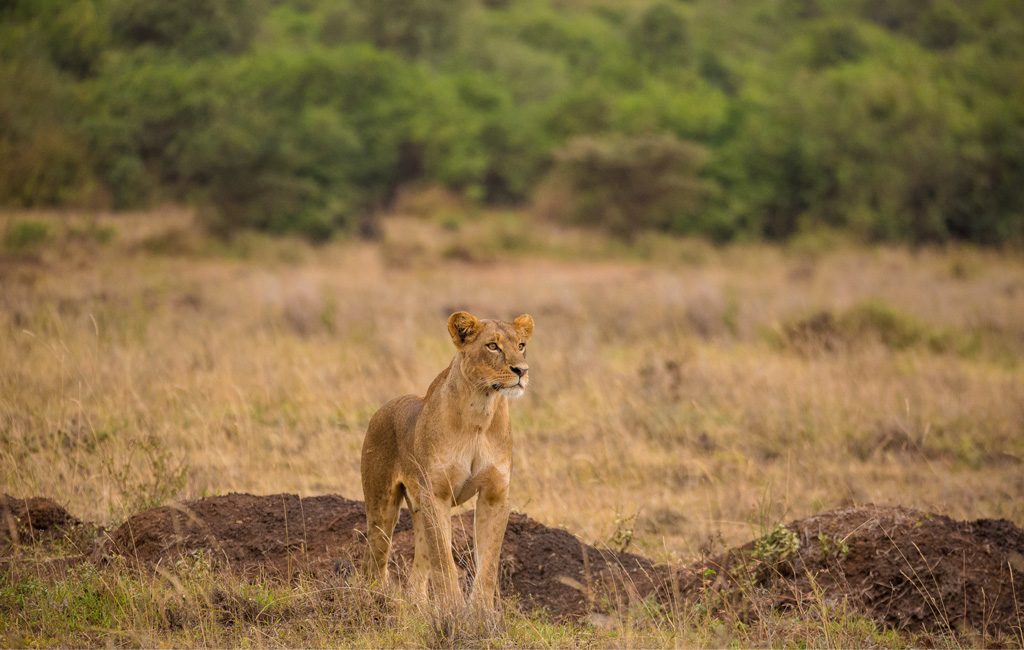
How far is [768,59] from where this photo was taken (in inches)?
2266

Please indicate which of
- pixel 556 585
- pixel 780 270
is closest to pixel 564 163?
pixel 780 270

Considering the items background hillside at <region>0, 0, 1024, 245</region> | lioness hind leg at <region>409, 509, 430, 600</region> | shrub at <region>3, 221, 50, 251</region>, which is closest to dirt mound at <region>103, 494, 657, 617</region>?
lioness hind leg at <region>409, 509, 430, 600</region>

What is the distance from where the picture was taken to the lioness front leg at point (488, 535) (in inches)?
165

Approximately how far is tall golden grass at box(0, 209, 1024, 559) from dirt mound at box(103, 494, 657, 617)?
22.1 inches

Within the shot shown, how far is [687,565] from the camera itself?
18.5ft

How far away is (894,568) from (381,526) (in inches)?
121

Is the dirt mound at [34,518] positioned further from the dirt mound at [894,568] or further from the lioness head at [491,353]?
the dirt mound at [894,568]

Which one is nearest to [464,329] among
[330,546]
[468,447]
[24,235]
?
[468,447]

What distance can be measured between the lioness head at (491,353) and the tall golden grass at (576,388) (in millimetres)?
2198

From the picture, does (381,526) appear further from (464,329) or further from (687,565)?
(687,565)

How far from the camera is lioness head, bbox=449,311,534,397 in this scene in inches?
159

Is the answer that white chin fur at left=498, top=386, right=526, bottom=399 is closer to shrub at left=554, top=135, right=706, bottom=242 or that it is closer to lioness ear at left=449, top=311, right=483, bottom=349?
lioness ear at left=449, top=311, right=483, bottom=349

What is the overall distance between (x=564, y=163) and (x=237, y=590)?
2885 cm

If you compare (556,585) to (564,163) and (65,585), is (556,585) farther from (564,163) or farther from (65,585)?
(564,163)
